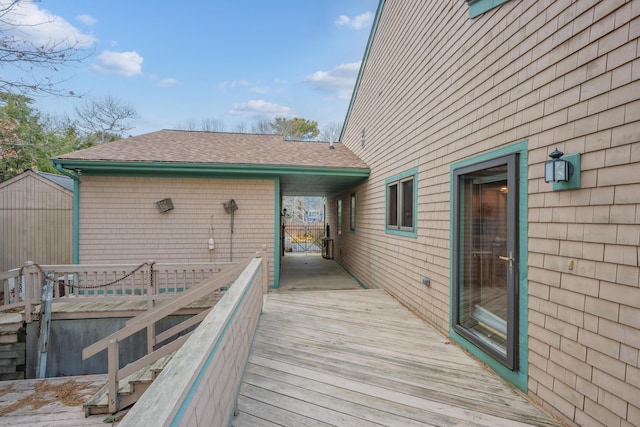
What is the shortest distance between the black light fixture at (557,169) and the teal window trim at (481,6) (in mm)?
1738

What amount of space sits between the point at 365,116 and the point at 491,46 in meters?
5.36

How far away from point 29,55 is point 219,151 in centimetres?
366

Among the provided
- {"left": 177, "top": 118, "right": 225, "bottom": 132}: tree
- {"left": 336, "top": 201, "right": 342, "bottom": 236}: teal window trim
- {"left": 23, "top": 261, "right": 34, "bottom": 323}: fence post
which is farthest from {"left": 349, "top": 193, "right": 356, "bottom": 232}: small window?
{"left": 177, "top": 118, "right": 225, "bottom": 132}: tree

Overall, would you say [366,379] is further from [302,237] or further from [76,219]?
[302,237]

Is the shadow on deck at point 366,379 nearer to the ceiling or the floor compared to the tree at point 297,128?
nearer to the floor

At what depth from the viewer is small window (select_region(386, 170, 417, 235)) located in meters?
4.99

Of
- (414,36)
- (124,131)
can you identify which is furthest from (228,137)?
(124,131)

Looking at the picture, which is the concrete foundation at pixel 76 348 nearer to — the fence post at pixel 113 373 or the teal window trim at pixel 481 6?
the fence post at pixel 113 373

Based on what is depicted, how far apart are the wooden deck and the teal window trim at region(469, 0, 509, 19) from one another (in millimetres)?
3520

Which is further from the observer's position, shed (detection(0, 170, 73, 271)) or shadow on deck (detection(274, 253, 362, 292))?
shed (detection(0, 170, 73, 271))

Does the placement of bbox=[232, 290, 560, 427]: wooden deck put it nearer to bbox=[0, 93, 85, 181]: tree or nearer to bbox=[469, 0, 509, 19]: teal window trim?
bbox=[469, 0, 509, 19]: teal window trim

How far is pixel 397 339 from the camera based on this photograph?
11.8 feet

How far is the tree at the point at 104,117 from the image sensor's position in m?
19.7

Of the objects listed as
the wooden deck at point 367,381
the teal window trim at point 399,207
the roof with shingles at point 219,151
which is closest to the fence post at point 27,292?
the roof with shingles at point 219,151
